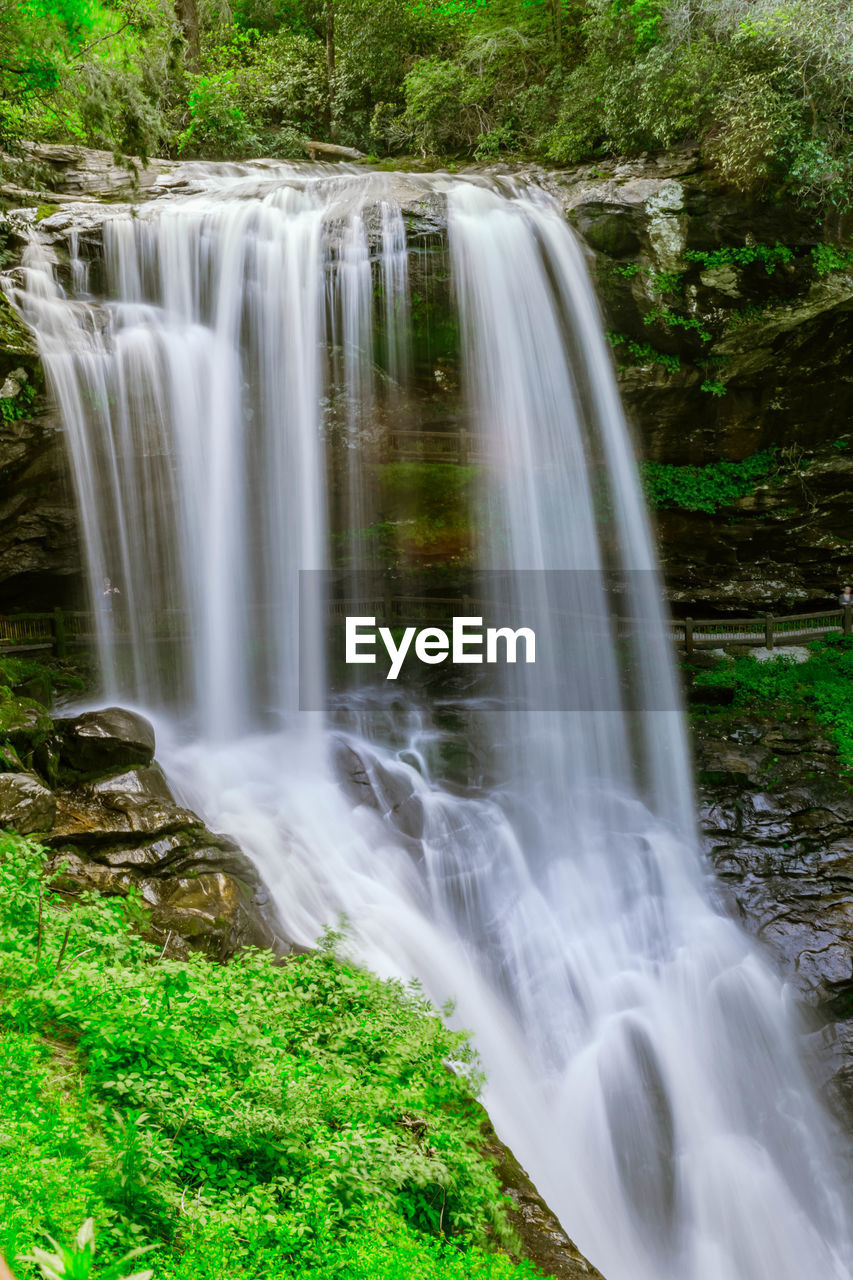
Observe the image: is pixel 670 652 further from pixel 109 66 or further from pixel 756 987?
pixel 109 66

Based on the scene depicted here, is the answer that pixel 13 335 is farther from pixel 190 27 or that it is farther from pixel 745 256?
pixel 190 27

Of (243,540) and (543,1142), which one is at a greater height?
(243,540)

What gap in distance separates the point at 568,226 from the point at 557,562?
5.58 m

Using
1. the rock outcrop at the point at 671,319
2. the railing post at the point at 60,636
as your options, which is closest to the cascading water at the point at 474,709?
the rock outcrop at the point at 671,319

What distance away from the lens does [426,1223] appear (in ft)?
13.1

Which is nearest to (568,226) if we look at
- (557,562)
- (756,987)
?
(557,562)

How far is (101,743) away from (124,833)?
132 cm

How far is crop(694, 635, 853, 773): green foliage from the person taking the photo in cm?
1288

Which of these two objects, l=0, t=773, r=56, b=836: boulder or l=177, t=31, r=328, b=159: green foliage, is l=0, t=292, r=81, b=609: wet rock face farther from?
l=177, t=31, r=328, b=159: green foliage

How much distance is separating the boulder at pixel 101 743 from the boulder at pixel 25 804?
85 centimetres

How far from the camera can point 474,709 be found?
43.7 feet

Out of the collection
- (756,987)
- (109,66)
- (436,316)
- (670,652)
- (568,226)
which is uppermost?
(109,66)

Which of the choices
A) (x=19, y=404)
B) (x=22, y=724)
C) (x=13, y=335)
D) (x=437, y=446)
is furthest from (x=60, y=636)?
(x=437, y=446)

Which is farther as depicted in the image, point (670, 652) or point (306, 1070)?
point (670, 652)
